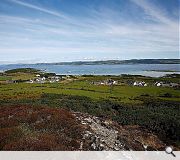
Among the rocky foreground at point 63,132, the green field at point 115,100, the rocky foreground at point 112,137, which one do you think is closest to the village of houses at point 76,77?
the green field at point 115,100

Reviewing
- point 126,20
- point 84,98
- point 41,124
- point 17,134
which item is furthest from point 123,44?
point 17,134

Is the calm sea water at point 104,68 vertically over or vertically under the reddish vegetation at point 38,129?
over

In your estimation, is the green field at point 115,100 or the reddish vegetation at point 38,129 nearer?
the reddish vegetation at point 38,129

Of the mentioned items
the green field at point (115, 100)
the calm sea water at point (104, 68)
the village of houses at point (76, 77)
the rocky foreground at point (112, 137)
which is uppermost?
the calm sea water at point (104, 68)

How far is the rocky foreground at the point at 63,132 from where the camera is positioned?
502 cm

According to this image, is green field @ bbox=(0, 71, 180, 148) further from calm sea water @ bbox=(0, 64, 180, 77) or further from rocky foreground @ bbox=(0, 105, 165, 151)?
calm sea water @ bbox=(0, 64, 180, 77)

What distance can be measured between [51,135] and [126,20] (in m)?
2.66

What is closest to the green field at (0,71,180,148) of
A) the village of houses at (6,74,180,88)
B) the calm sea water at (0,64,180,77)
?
the village of houses at (6,74,180,88)

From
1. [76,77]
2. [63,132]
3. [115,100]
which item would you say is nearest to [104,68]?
[76,77]

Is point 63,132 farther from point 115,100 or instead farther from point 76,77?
point 76,77

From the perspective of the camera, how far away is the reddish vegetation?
498 centimetres

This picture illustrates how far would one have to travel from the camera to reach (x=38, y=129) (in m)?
5.36

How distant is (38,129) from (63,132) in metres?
0.46

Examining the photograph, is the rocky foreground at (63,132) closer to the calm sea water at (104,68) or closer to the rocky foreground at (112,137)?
the rocky foreground at (112,137)
